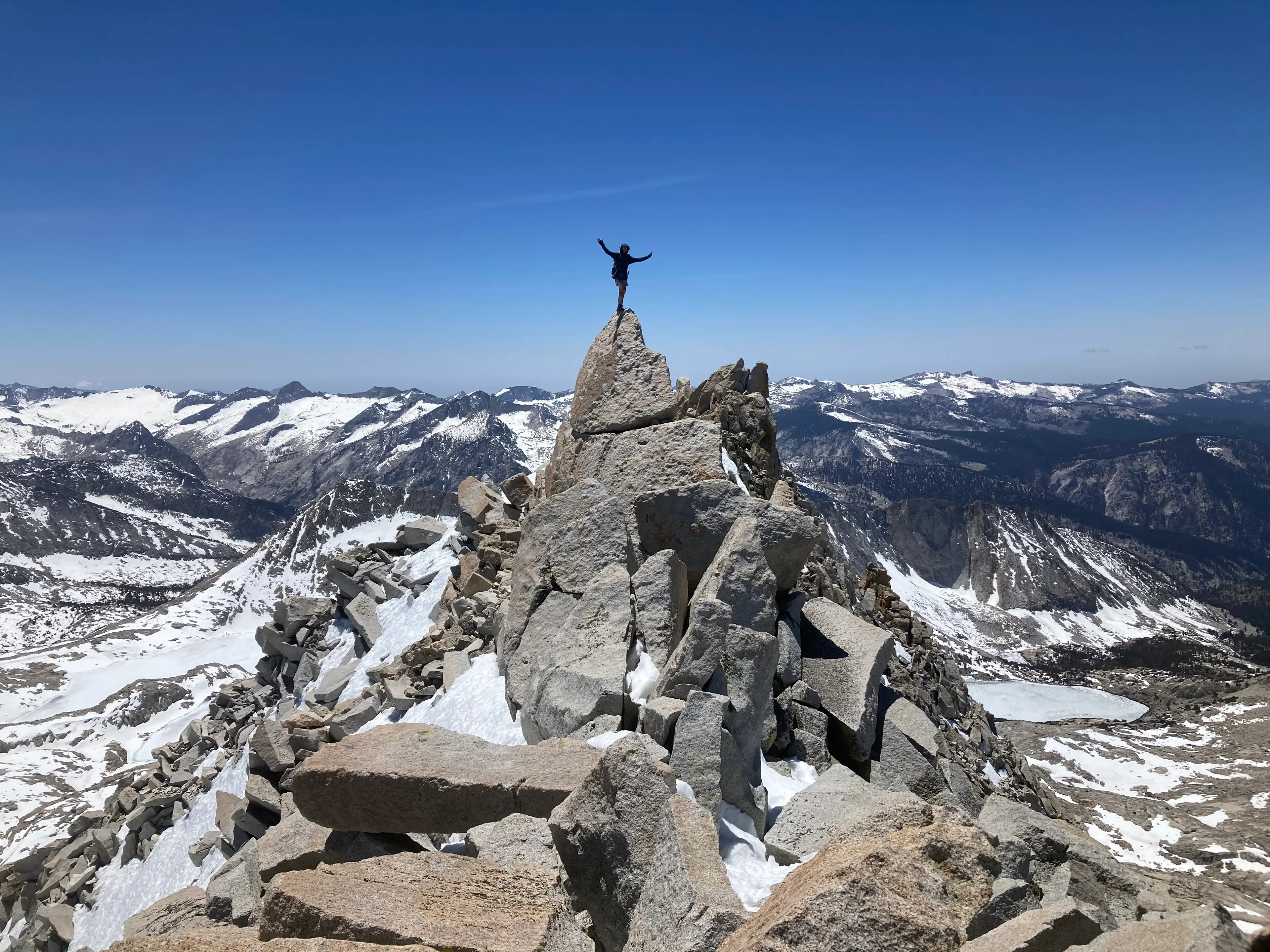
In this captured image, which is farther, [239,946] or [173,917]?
[173,917]

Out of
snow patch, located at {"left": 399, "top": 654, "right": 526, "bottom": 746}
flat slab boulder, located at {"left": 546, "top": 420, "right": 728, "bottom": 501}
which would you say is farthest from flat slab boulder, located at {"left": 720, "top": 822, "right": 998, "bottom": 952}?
flat slab boulder, located at {"left": 546, "top": 420, "right": 728, "bottom": 501}

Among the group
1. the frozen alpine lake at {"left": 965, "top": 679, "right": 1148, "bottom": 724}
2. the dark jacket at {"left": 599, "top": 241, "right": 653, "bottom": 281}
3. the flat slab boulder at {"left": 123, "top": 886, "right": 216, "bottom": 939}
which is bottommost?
the frozen alpine lake at {"left": 965, "top": 679, "right": 1148, "bottom": 724}

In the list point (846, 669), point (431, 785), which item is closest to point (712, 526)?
point (846, 669)

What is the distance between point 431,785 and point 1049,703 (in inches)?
7106

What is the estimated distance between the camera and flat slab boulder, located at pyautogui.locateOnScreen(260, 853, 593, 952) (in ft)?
21.5

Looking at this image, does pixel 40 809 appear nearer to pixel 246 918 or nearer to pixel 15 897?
pixel 15 897

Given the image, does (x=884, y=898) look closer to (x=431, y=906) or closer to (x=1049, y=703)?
(x=431, y=906)

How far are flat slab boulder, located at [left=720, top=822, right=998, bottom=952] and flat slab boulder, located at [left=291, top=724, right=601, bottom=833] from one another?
402 centimetres

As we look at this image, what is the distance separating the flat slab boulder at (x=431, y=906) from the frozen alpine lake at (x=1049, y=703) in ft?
491

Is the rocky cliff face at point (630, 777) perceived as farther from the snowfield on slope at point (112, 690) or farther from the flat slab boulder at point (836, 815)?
the snowfield on slope at point (112, 690)

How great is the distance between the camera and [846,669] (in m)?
13.3

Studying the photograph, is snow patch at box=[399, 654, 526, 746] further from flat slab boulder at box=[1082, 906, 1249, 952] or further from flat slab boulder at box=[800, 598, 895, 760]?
flat slab boulder at box=[1082, 906, 1249, 952]

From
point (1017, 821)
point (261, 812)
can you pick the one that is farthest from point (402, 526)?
point (1017, 821)

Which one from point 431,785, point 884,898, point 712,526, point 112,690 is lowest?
point 112,690
